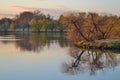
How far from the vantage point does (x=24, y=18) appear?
89.9 meters

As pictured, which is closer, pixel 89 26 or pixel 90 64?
pixel 90 64

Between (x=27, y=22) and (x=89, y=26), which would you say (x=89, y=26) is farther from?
(x=27, y=22)

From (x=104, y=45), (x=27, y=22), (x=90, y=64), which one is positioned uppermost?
(x=90, y=64)

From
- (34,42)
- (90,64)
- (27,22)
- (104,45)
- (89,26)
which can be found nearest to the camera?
(90,64)

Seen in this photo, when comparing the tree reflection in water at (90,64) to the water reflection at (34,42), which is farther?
the water reflection at (34,42)

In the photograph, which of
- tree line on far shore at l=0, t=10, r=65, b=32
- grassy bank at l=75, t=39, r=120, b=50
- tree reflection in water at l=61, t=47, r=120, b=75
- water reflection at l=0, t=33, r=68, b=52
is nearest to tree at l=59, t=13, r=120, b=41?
grassy bank at l=75, t=39, r=120, b=50

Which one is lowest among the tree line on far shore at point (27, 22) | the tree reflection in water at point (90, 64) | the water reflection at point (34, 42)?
the tree line on far shore at point (27, 22)

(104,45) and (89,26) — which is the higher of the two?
(89,26)

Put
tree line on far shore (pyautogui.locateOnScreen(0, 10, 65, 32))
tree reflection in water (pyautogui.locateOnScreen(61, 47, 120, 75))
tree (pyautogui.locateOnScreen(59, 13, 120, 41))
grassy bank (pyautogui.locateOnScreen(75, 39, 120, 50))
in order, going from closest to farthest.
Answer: tree reflection in water (pyautogui.locateOnScreen(61, 47, 120, 75)) < grassy bank (pyautogui.locateOnScreen(75, 39, 120, 50)) < tree (pyautogui.locateOnScreen(59, 13, 120, 41)) < tree line on far shore (pyautogui.locateOnScreen(0, 10, 65, 32))

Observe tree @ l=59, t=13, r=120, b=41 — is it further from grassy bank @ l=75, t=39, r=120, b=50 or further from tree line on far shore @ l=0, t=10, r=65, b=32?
tree line on far shore @ l=0, t=10, r=65, b=32

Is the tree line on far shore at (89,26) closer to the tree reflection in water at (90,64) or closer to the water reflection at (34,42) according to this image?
the water reflection at (34,42)

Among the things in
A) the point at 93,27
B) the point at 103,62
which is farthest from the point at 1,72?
the point at 93,27

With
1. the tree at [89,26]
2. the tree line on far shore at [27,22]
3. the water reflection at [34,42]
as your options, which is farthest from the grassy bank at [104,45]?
the tree line on far shore at [27,22]

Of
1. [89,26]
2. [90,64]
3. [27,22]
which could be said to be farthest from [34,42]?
[27,22]
